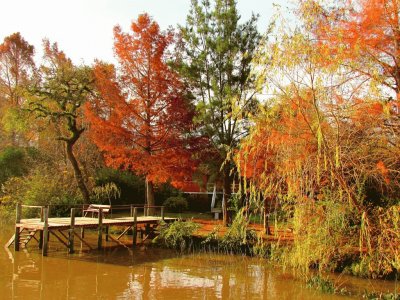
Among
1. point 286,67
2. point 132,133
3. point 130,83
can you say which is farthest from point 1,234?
point 286,67

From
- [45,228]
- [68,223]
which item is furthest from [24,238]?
[45,228]

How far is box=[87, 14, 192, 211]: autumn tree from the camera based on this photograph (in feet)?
55.5

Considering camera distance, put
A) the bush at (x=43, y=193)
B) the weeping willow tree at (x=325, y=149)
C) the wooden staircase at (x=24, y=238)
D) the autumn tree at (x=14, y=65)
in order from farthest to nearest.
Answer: the autumn tree at (x=14, y=65), the bush at (x=43, y=193), the wooden staircase at (x=24, y=238), the weeping willow tree at (x=325, y=149)

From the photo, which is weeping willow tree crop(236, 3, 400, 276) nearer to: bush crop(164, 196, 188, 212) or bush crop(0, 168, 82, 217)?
bush crop(0, 168, 82, 217)

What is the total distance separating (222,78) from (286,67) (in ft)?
28.7

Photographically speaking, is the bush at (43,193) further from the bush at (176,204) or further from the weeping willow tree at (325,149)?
the weeping willow tree at (325,149)

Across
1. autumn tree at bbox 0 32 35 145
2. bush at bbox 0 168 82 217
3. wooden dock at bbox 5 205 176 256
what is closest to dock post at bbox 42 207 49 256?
wooden dock at bbox 5 205 176 256

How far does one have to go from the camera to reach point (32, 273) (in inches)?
427

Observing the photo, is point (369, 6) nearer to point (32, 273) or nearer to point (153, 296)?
point (153, 296)

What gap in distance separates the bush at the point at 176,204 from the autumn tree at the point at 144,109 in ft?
22.0

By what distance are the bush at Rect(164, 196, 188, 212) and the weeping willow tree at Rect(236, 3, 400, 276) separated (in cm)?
1422

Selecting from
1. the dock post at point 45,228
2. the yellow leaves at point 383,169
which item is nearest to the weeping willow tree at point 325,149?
the yellow leaves at point 383,169

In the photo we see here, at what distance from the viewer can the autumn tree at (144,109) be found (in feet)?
55.5

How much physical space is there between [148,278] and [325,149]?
5.51 m
